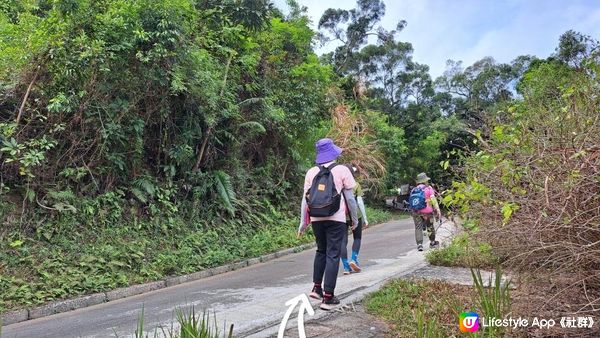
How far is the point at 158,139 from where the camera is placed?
11.4 metres

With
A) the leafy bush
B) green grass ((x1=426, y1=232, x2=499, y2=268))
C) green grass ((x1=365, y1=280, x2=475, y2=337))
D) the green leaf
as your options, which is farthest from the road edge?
the leafy bush

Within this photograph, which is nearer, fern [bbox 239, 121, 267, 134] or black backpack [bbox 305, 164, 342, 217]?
black backpack [bbox 305, 164, 342, 217]

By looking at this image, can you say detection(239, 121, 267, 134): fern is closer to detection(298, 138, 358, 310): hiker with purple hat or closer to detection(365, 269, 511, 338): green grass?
detection(298, 138, 358, 310): hiker with purple hat

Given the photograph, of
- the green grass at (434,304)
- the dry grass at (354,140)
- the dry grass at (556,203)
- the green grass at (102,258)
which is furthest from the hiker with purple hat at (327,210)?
the dry grass at (354,140)

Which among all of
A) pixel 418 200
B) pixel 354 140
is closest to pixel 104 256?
pixel 418 200

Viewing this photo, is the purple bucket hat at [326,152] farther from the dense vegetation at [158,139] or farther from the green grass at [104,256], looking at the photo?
the green grass at [104,256]

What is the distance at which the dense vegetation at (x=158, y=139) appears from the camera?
4.96 metres

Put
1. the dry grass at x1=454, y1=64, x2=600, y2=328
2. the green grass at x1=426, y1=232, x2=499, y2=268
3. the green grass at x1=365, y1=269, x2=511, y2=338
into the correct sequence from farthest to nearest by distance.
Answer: the green grass at x1=426, y1=232, x2=499, y2=268 < the green grass at x1=365, y1=269, x2=511, y2=338 < the dry grass at x1=454, y1=64, x2=600, y2=328

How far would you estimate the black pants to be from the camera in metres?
5.06

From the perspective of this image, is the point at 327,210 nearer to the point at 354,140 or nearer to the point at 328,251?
the point at 328,251

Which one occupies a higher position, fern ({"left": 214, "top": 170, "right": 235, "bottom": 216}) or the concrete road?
fern ({"left": 214, "top": 170, "right": 235, "bottom": 216})

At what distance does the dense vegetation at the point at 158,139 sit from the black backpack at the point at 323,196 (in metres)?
1.21

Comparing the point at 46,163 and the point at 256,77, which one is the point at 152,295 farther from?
the point at 256,77

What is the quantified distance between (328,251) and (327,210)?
476 mm
